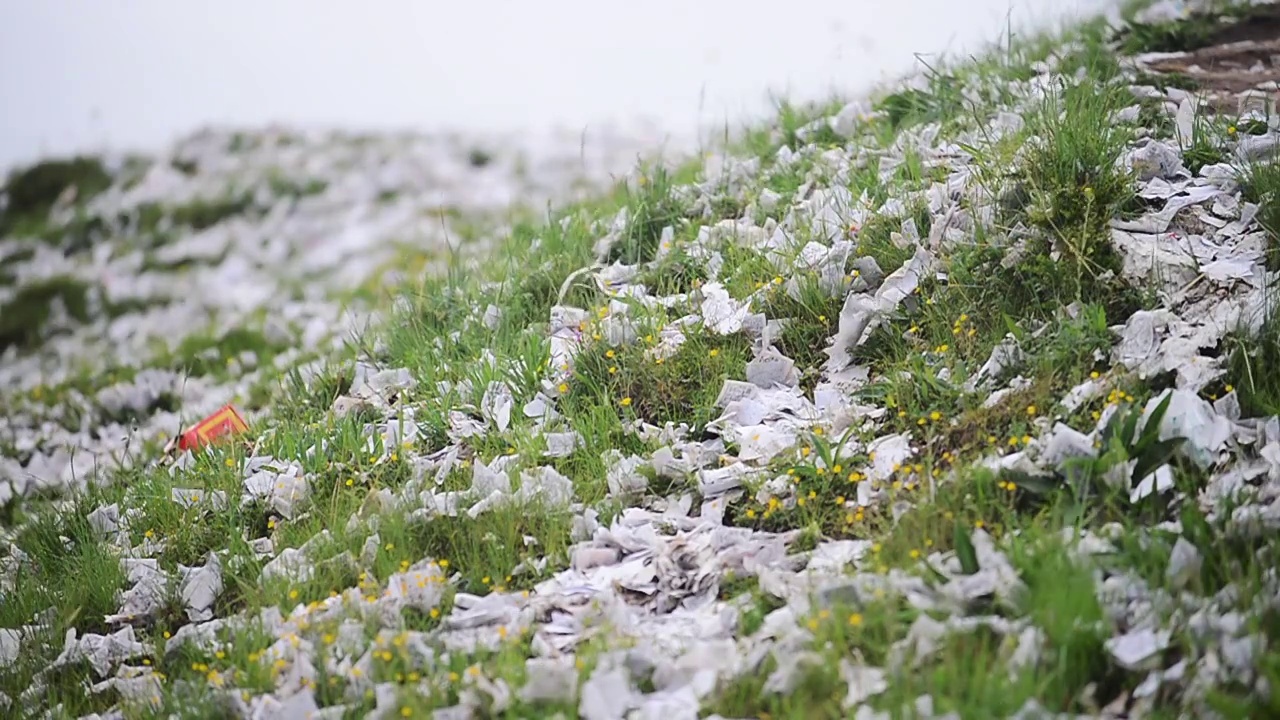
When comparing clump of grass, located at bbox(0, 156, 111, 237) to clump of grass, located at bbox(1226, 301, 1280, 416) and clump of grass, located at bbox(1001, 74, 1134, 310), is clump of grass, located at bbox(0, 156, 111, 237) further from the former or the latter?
clump of grass, located at bbox(1226, 301, 1280, 416)

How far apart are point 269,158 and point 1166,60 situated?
39.8 feet

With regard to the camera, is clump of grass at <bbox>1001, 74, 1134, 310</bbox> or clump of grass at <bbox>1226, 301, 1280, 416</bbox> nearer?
clump of grass at <bbox>1226, 301, 1280, 416</bbox>

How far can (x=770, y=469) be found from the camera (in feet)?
15.6

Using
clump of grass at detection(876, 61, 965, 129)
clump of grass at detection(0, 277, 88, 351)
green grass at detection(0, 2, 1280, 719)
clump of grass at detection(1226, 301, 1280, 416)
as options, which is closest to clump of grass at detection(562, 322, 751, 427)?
green grass at detection(0, 2, 1280, 719)

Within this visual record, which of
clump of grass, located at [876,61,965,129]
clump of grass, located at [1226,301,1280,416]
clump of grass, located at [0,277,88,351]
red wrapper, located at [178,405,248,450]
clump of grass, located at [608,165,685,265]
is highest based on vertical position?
clump of grass, located at [876,61,965,129]

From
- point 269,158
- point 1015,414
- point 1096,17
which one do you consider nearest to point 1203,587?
point 1015,414

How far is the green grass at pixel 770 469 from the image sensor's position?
11.7 ft

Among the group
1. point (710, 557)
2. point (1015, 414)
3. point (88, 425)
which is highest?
point (1015, 414)

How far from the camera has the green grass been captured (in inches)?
141

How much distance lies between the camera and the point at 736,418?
5188 mm

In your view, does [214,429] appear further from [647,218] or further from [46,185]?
[46,185]

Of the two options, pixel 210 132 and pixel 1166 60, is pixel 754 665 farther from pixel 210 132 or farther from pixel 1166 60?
pixel 210 132

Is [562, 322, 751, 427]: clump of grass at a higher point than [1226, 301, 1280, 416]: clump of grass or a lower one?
lower

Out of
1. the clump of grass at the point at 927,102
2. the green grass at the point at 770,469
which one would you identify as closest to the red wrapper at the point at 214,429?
the green grass at the point at 770,469
